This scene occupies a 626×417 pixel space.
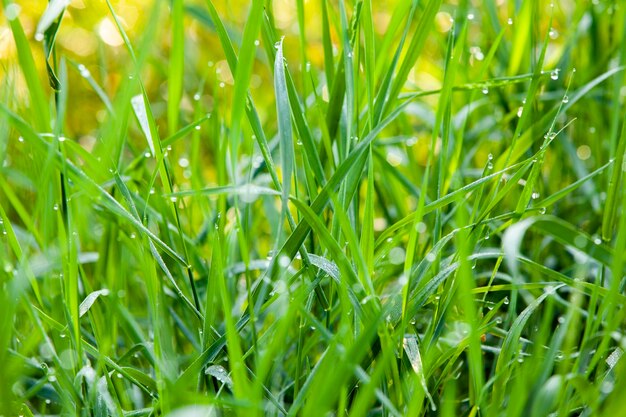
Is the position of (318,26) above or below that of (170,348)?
above

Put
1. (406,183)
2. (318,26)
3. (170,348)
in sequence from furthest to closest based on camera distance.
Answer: (318,26), (406,183), (170,348)

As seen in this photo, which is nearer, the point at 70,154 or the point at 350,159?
the point at 350,159

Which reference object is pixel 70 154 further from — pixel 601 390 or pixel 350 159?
pixel 601 390

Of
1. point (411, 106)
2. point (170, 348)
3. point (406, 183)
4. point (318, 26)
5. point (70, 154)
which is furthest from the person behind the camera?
point (318, 26)

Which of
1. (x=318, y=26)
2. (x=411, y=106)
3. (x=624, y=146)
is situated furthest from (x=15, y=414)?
(x=318, y=26)

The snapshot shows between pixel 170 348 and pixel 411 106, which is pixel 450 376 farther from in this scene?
pixel 411 106

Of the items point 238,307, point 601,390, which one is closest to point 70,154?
point 238,307
